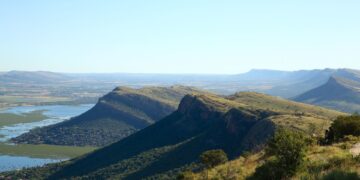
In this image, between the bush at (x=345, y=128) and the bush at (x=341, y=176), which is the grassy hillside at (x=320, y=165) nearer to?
the bush at (x=341, y=176)

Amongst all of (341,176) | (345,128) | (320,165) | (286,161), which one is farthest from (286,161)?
(345,128)

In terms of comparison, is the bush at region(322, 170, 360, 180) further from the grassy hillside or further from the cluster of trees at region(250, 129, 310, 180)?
the cluster of trees at region(250, 129, 310, 180)

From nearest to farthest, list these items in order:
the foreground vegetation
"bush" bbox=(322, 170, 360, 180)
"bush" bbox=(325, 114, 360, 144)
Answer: "bush" bbox=(322, 170, 360, 180), the foreground vegetation, "bush" bbox=(325, 114, 360, 144)

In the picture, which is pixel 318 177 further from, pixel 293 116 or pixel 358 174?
pixel 293 116

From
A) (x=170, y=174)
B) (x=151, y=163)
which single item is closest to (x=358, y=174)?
(x=170, y=174)

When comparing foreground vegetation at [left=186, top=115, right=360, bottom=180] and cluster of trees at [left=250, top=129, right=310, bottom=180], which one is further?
cluster of trees at [left=250, top=129, right=310, bottom=180]

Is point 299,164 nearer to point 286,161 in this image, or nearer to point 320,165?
point 286,161

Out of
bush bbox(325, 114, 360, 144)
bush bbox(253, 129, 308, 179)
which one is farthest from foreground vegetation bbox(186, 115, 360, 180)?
bush bbox(325, 114, 360, 144)

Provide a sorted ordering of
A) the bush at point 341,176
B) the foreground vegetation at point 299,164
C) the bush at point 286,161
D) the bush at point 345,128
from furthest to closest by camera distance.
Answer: the bush at point 345,128
the bush at point 286,161
the foreground vegetation at point 299,164
the bush at point 341,176

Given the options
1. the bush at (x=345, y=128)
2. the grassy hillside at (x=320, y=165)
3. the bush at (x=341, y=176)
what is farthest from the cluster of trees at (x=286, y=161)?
the bush at (x=345, y=128)

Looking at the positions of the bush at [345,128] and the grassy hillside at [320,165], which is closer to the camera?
the grassy hillside at [320,165]

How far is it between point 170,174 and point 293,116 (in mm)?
49904

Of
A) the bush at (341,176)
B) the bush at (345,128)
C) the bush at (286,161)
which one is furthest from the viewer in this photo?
the bush at (345,128)

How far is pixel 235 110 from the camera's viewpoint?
189875 millimetres
